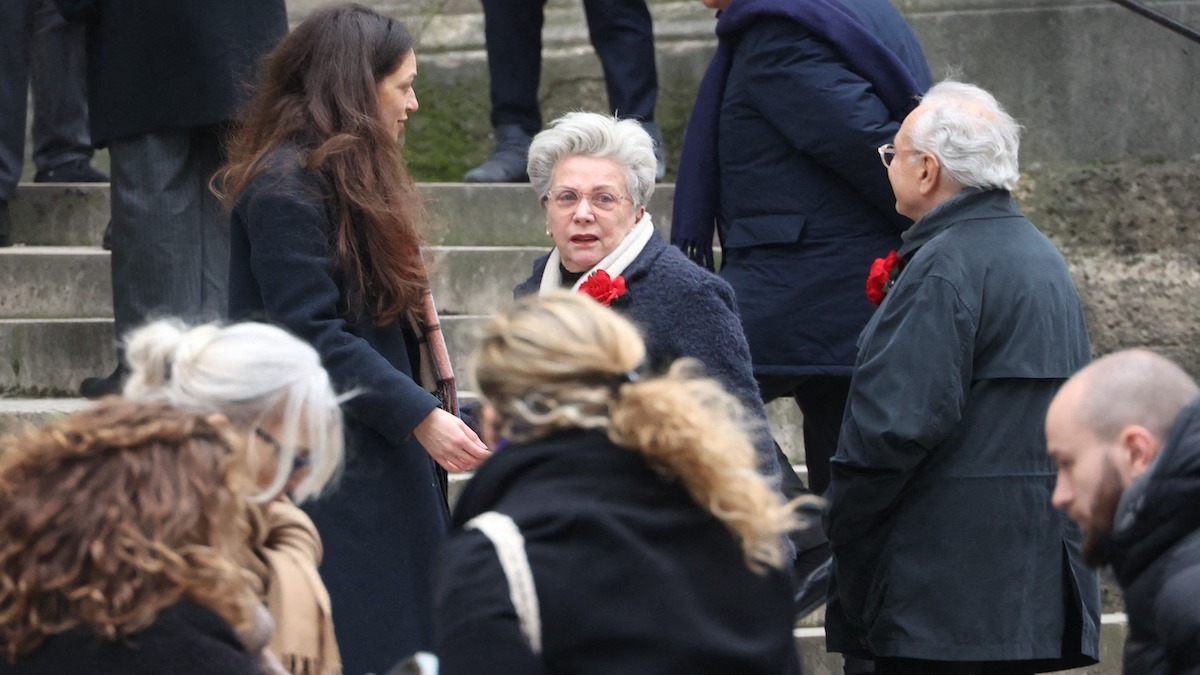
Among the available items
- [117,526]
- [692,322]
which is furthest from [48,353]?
[117,526]

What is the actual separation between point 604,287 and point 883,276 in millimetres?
669

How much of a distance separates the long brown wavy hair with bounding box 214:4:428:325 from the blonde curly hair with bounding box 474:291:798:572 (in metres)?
1.26

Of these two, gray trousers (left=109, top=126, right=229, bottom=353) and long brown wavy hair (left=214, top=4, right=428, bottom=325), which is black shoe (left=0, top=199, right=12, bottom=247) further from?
long brown wavy hair (left=214, top=4, right=428, bottom=325)

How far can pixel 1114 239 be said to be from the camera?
5.72 m

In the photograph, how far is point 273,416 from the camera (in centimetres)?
227

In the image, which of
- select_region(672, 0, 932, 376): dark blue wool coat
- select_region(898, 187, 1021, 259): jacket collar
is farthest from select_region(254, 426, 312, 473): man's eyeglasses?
select_region(672, 0, 932, 376): dark blue wool coat

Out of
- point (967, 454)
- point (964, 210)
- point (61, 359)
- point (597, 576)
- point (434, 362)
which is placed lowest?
point (61, 359)

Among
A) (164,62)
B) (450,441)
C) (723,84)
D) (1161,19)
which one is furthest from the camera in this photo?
(1161,19)

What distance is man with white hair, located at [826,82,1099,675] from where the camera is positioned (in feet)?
10.9

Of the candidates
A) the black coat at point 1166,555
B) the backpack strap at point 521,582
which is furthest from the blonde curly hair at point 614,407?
the black coat at point 1166,555

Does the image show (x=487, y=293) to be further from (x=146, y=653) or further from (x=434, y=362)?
(x=146, y=653)

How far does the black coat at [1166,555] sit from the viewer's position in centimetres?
199

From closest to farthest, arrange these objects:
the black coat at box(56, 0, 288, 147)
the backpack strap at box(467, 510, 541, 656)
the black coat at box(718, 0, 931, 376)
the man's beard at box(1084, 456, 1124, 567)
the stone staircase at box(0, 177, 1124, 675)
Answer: the backpack strap at box(467, 510, 541, 656)
the man's beard at box(1084, 456, 1124, 567)
the black coat at box(718, 0, 931, 376)
the black coat at box(56, 0, 288, 147)
the stone staircase at box(0, 177, 1124, 675)

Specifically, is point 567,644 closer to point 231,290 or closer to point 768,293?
point 231,290
